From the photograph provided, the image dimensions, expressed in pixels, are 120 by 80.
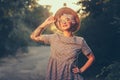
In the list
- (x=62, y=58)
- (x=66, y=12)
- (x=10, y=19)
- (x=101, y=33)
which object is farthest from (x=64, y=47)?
(x=10, y=19)

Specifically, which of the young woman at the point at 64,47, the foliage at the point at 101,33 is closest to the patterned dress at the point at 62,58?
the young woman at the point at 64,47

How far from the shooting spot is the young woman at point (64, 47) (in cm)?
412

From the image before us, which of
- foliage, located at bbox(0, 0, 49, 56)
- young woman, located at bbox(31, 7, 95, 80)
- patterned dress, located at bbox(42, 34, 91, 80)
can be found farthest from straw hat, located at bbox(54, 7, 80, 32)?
foliage, located at bbox(0, 0, 49, 56)

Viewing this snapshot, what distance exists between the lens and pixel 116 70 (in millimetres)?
11445

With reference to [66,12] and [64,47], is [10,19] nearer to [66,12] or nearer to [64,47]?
[66,12]

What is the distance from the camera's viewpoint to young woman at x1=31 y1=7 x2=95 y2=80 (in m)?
4.12

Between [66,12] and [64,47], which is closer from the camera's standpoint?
[64,47]

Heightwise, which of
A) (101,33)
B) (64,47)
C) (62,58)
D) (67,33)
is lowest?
(101,33)

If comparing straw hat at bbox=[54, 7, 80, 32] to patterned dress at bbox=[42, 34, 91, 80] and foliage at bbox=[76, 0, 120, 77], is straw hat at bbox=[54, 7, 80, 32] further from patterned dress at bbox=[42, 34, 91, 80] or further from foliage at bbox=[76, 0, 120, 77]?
foliage at bbox=[76, 0, 120, 77]

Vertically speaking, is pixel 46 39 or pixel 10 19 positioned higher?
pixel 46 39

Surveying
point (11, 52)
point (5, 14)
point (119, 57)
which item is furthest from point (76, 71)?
point (11, 52)

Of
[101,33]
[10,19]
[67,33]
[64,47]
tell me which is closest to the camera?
[64,47]

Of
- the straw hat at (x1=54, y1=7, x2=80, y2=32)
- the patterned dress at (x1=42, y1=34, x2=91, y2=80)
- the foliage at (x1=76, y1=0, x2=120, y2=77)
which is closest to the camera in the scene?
the patterned dress at (x1=42, y1=34, x2=91, y2=80)

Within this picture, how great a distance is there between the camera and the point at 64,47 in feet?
13.5
